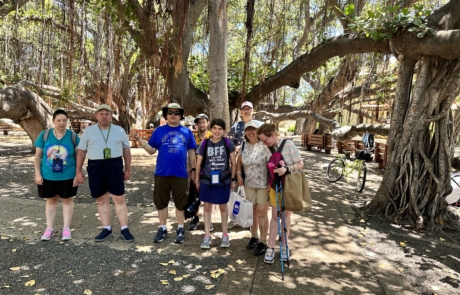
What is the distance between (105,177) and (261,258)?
197 centimetres

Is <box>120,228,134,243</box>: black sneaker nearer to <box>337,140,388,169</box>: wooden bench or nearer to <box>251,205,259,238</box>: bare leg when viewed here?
<box>251,205,259,238</box>: bare leg

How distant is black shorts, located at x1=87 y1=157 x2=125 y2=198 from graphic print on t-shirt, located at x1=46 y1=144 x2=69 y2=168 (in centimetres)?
33

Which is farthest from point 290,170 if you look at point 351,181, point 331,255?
point 351,181

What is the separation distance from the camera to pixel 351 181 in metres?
8.04

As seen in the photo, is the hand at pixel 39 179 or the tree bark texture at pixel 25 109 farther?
the tree bark texture at pixel 25 109

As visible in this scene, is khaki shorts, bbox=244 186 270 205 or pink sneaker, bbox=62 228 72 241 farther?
pink sneaker, bbox=62 228 72 241

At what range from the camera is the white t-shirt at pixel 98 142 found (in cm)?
335

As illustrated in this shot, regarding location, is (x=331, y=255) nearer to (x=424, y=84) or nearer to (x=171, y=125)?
(x=171, y=125)

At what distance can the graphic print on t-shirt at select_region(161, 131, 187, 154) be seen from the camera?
3.46m

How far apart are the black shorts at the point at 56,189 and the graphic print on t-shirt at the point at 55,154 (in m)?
0.21

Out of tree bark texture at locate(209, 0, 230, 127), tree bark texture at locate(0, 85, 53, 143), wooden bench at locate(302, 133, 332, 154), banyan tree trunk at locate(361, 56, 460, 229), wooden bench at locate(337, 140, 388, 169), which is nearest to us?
banyan tree trunk at locate(361, 56, 460, 229)

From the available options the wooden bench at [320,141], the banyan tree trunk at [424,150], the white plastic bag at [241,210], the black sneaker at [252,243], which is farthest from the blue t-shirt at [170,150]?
the wooden bench at [320,141]

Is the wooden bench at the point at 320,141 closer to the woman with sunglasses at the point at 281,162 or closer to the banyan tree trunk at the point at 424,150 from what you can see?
the banyan tree trunk at the point at 424,150

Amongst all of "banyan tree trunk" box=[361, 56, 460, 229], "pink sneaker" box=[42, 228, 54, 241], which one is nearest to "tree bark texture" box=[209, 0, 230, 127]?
"pink sneaker" box=[42, 228, 54, 241]
